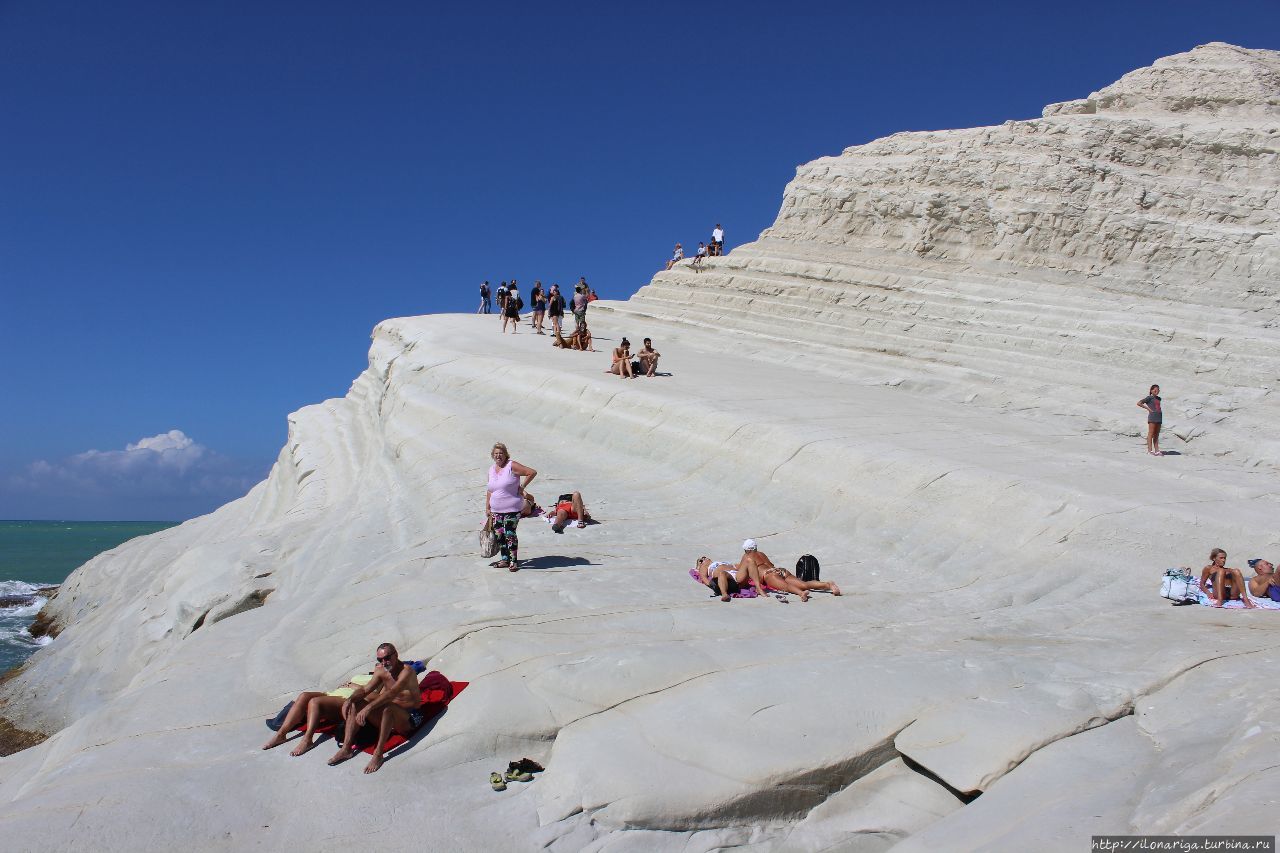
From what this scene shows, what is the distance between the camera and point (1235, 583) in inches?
265

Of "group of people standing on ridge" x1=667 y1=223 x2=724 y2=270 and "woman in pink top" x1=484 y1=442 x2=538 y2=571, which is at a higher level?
"group of people standing on ridge" x1=667 y1=223 x2=724 y2=270

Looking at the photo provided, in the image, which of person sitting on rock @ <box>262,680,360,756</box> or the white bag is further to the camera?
the white bag

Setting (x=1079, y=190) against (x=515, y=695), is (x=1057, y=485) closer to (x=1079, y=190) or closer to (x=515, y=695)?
(x=515, y=695)

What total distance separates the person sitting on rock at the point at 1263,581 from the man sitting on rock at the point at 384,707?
6697 millimetres

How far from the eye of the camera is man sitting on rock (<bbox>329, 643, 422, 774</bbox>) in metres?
5.00

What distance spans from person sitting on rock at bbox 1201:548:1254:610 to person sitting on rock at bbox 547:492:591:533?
19.5 feet

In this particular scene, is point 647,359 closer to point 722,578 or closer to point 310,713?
point 722,578

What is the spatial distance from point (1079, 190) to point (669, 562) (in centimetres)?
1616

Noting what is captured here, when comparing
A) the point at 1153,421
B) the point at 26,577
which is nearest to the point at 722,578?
the point at 1153,421

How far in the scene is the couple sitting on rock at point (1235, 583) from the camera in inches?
263

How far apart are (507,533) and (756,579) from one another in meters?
2.35

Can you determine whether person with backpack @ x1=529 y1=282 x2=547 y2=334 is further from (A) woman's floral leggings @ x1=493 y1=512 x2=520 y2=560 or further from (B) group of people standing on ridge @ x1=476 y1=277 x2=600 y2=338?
(A) woman's floral leggings @ x1=493 y1=512 x2=520 y2=560

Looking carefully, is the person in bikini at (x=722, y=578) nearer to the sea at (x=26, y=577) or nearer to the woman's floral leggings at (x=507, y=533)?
the woman's floral leggings at (x=507, y=533)

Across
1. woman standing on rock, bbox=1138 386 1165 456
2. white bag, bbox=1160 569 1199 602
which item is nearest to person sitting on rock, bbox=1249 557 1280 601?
white bag, bbox=1160 569 1199 602
